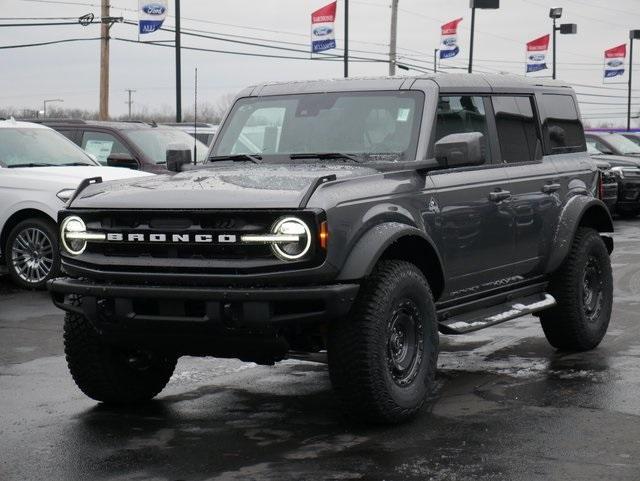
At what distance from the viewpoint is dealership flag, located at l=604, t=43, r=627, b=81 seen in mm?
59750

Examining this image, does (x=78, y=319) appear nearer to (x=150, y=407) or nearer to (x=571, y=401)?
(x=150, y=407)

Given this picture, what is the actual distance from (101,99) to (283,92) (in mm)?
29920

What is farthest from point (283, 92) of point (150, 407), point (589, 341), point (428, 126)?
point (589, 341)

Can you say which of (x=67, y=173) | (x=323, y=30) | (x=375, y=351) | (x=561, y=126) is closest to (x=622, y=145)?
(x=67, y=173)

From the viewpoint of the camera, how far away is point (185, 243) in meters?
6.14

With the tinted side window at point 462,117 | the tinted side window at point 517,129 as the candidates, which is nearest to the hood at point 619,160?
the tinted side window at point 517,129

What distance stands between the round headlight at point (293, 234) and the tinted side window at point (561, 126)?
329 centimetres

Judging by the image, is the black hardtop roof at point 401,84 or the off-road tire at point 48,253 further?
the off-road tire at point 48,253

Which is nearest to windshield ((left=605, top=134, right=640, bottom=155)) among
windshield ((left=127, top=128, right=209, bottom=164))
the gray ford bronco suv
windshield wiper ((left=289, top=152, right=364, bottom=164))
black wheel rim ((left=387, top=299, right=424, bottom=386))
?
windshield ((left=127, top=128, right=209, bottom=164))

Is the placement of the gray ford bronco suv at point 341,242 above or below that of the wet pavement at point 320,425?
above

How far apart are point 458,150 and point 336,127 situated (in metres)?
0.95

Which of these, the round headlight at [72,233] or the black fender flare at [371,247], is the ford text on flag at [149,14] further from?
the black fender flare at [371,247]

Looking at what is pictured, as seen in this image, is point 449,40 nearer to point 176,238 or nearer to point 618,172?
point 618,172

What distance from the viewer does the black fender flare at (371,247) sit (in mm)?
6090
